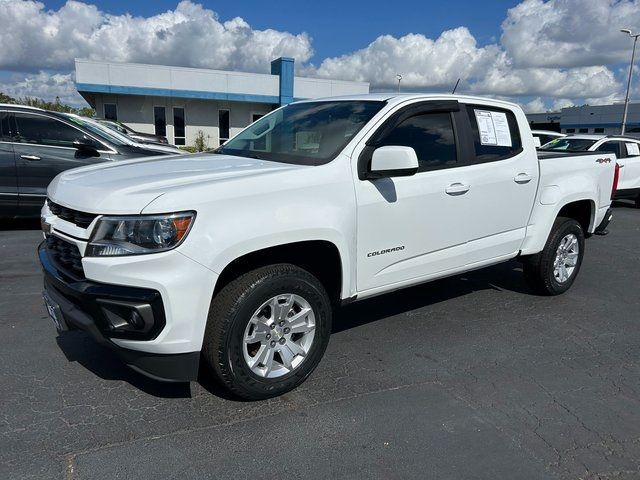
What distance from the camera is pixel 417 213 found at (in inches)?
146

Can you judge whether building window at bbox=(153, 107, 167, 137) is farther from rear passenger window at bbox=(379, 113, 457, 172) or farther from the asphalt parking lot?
rear passenger window at bbox=(379, 113, 457, 172)

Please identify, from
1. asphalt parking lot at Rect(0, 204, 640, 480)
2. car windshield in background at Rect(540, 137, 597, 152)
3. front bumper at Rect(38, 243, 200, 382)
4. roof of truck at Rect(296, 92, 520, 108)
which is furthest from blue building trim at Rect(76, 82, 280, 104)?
front bumper at Rect(38, 243, 200, 382)

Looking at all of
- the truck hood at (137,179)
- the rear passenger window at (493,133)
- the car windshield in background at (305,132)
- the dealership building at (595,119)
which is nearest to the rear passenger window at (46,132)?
the car windshield in background at (305,132)

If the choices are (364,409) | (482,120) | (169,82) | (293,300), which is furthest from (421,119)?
(169,82)

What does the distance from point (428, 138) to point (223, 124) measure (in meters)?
26.4

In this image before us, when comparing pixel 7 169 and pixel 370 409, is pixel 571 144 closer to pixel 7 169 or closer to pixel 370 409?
pixel 370 409

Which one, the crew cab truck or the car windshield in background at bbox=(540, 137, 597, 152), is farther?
the car windshield in background at bbox=(540, 137, 597, 152)

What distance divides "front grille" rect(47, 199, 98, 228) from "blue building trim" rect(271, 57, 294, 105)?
25.0 metres

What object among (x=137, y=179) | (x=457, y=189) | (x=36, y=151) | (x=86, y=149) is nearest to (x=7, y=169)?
(x=36, y=151)

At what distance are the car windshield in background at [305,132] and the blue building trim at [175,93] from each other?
22991mm

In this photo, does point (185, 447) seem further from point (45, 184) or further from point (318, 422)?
point (45, 184)

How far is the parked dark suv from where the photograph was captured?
290 inches

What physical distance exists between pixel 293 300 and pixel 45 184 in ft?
19.4

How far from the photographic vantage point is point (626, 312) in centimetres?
505
